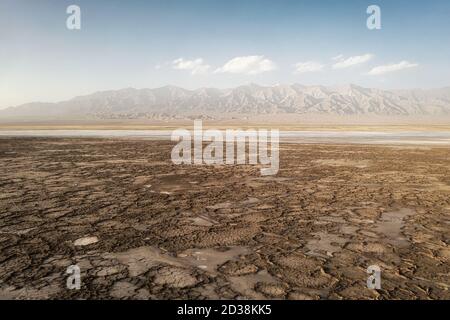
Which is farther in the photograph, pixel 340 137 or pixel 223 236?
pixel 340 137

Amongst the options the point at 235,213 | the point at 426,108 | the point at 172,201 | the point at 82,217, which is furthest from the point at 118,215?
the point at 426,108

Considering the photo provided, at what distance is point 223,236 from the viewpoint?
204 inches

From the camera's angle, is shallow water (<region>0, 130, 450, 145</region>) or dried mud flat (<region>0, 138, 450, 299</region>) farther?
shallow water (<region>0, 130, 450, 145</region>)

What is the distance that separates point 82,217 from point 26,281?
2.43 metres

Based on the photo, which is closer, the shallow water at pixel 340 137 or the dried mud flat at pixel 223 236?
the dried mud flat at pixel 223 236

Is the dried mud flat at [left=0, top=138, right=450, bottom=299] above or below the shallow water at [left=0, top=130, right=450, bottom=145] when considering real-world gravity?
below

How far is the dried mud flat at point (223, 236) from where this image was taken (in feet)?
11.9

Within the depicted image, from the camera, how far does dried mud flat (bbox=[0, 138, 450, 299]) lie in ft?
11.9

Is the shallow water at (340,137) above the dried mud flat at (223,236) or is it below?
above

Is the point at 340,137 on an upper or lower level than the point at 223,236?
upper

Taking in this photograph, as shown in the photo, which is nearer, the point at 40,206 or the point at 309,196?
the point at 40,206

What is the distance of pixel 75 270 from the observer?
154 inches
